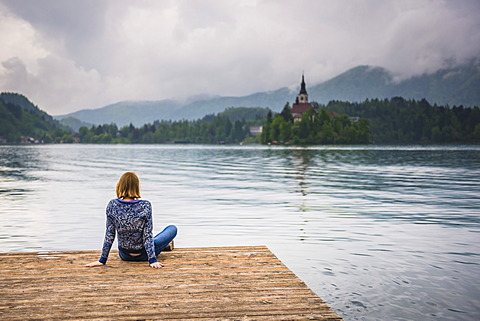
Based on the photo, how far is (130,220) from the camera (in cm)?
836

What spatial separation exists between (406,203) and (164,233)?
17451 mm

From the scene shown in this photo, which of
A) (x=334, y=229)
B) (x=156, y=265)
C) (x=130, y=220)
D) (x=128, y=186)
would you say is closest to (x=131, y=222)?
(x=130, y=220)

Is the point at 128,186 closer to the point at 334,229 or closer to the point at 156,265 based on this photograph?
the point at 156,265

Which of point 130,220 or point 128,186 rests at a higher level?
point 128,186

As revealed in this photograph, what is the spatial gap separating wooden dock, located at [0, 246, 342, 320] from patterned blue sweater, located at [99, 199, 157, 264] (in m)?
0.45

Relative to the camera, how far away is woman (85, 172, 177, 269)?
8.29 meters

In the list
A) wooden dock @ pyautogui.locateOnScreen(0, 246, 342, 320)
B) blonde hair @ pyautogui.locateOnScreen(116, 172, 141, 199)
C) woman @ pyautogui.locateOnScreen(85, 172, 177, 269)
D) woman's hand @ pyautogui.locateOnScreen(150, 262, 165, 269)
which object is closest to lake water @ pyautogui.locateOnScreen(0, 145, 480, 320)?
wooden dock @ pyautogui.locateOnScreen(0, 246, 342, 320)

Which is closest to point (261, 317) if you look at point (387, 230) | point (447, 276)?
point (447, 276)

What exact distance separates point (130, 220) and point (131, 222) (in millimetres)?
43

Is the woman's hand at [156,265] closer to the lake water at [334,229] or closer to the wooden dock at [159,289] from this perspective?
the wooden dock at [159,289]

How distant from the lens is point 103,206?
2358 centimetres

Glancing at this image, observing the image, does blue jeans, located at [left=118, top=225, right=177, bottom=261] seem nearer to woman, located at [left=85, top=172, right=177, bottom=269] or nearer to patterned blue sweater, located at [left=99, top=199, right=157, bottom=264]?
woman, located at [left=85, top=172, right=177, bottom=269]

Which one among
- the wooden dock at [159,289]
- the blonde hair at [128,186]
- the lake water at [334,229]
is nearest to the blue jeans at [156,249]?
the wooden dock at [159,289]

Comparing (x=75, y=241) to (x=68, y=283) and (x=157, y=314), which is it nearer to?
(x=68, y=283)
